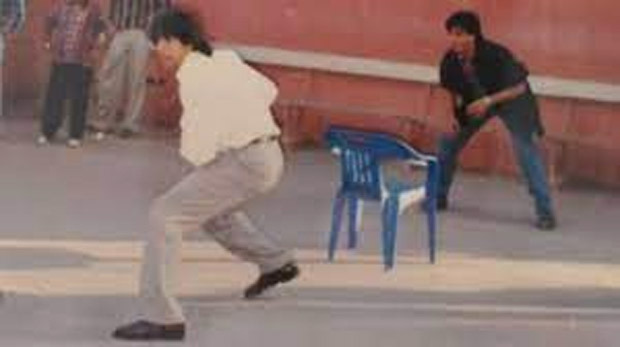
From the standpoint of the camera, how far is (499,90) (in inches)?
491

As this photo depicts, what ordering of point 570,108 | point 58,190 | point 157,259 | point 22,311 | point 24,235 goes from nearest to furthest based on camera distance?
point 157,259 < point 22,311 < point 24,235 < point 58,190 < point 570,108

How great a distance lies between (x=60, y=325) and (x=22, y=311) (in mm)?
360

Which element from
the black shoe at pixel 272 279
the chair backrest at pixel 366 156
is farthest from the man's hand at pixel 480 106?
the black shoe at pixel 272 279

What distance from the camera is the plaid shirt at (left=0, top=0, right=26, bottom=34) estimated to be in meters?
15.7

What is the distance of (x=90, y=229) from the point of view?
11.3 metres

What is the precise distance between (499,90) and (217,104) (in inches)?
174

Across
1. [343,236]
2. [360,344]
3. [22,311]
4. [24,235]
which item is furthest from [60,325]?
[343,236]

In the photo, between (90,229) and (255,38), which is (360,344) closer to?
(90,229)

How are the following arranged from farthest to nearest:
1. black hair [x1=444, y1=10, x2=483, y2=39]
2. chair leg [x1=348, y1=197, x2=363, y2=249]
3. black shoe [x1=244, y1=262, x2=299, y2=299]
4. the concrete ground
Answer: black hair [x1=444, y1=10, x2=483, y2=39], chair leg [x1=348, y1=197, x2=363, y2=249], black shoe [x1=244, y1=262, x2=299, y2=299], the concrete ground

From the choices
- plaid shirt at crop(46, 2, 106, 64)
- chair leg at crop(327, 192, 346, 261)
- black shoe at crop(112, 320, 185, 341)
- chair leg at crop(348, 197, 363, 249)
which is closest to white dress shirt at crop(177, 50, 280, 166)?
black shoe at crop(112, 320, 185, 341)

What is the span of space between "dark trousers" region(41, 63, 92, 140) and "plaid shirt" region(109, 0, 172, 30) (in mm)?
708

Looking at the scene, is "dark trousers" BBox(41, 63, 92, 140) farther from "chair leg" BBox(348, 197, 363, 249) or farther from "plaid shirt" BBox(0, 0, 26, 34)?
"chair leg" BBox(348, 197, 363, 249)

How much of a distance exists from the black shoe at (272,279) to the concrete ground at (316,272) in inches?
3.0

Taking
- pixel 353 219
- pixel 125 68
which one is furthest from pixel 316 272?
pixel 125 68
